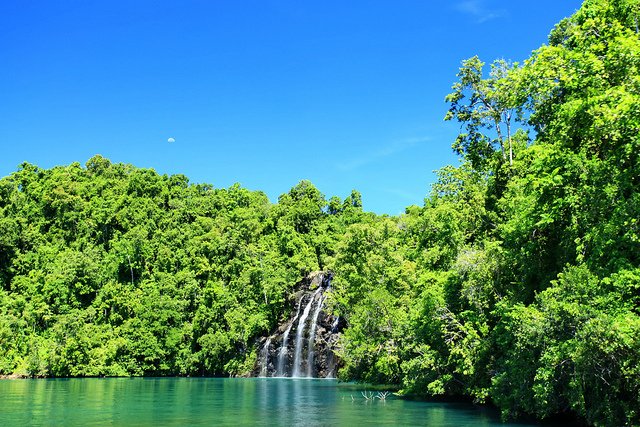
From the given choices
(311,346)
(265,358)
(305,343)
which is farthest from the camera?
(265,358)

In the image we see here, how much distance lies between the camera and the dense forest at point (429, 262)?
717 inches

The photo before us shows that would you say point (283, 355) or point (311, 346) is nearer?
point (311, 346)

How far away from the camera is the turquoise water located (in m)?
25.0

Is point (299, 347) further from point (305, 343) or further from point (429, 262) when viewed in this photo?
point (429, 262)

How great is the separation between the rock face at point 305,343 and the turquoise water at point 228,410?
2166 cm

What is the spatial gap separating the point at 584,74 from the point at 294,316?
2088 inches

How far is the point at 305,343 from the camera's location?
64.2 meters

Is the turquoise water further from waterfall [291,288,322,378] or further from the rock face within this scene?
waterfall [291,288,322,378]

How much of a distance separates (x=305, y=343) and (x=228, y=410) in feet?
112

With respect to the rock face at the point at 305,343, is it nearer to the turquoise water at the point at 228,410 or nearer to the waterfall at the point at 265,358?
the waterfall at the point at 265,358

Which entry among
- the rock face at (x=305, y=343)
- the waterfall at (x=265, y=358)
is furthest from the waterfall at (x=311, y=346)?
the waterfall at (x=265, y=358)

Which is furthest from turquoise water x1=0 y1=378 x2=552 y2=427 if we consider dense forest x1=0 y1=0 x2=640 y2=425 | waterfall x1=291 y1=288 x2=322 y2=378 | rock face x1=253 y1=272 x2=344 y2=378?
waterfall x1=291 y1=288 x2=322 y2=378

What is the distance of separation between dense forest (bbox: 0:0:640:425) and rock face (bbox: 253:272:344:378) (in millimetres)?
2563

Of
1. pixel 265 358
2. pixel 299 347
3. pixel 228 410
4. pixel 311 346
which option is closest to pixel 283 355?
pixel 299 347
